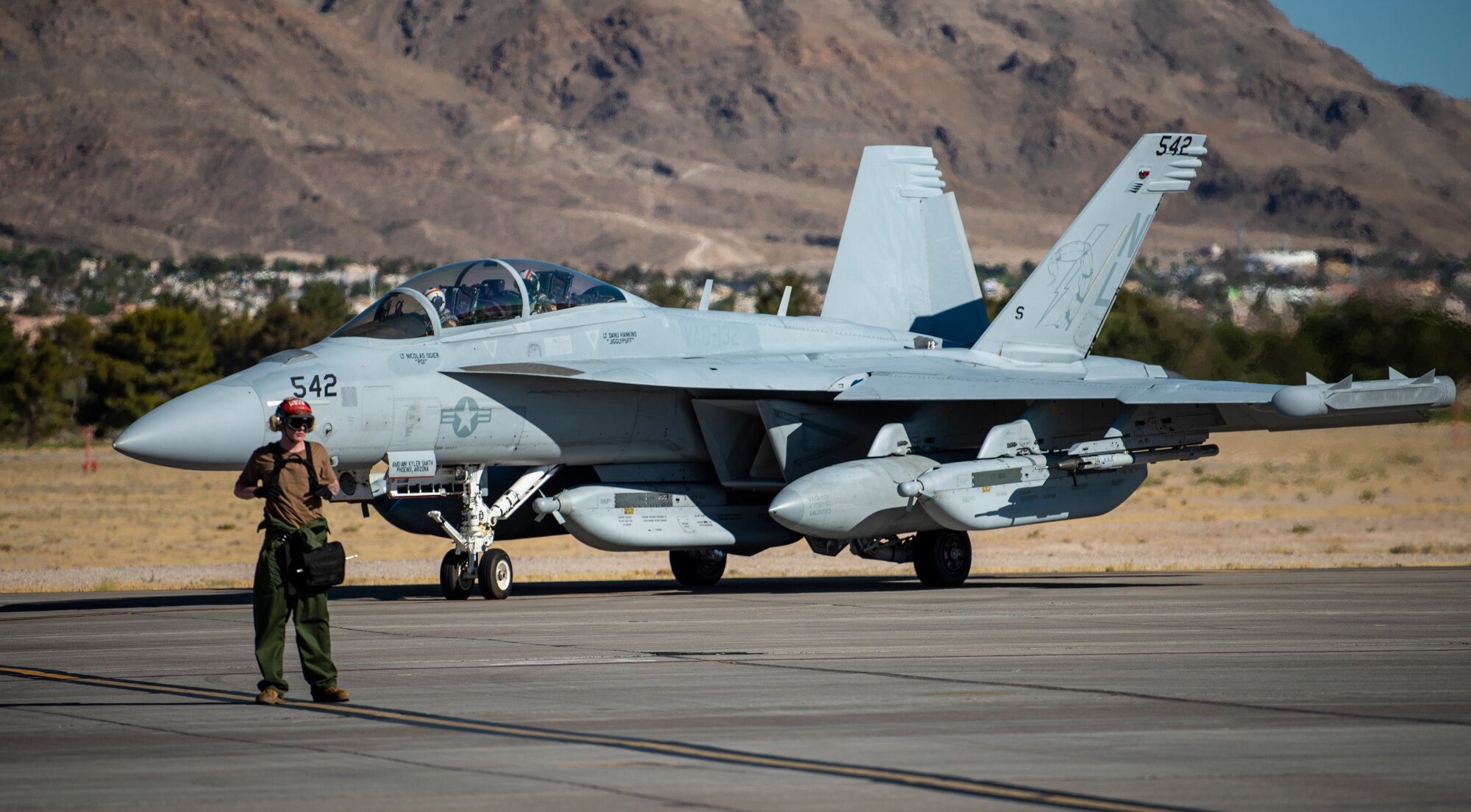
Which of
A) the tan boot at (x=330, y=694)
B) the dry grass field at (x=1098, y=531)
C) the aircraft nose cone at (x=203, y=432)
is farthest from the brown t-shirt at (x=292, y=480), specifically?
the dry grass field at (x=1098, y=531)

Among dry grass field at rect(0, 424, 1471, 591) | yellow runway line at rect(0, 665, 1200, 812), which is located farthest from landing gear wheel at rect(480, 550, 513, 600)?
yellow runway line at rect(0, 665, 1200, 812)

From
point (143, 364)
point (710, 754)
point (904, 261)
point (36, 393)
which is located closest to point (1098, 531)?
point (904, 261)

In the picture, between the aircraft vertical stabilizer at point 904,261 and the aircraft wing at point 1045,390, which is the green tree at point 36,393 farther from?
the aircraft wing at point 1045,390

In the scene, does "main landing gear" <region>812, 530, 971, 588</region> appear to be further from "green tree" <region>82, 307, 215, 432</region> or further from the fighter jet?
"green tree" <region>82, 307, 215, 432</region>

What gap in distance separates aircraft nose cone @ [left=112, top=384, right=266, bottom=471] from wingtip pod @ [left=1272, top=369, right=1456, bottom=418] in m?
9.28

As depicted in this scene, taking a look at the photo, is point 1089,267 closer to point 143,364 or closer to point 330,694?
point 330,694

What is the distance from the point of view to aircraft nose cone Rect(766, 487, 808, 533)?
654 inches

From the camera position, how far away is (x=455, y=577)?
17109 millimetres

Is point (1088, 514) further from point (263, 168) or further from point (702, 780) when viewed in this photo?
point (263, 168)

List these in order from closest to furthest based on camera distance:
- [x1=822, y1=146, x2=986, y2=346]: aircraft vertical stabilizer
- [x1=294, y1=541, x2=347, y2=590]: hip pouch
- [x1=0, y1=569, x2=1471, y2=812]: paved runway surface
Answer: [x1=0, y1=569, x2=1471, y2=812]: paved runway surface
[x1=294, y1=541, x2=347, y2=590]: hip pouch
[x1=822, y1=146, x2=986, y2=346]: aircraft vertical stabilizer

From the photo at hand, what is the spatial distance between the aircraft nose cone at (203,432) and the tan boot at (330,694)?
5.42 meters

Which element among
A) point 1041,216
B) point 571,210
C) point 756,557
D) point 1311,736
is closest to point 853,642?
point 1311,736

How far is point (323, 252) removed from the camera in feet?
554

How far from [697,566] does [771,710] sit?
1048cm
